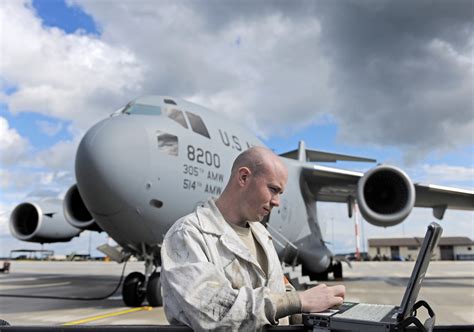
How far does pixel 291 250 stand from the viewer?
32.6 ft

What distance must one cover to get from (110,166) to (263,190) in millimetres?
4257

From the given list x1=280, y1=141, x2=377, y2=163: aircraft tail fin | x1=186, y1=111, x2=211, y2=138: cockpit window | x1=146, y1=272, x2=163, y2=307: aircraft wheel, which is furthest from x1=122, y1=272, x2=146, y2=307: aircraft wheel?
x1=280, y1=141, x2=377, y2=163: aircraft tail fin

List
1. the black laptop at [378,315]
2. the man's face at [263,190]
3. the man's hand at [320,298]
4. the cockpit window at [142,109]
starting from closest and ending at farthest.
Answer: the black laptop at [378,315] → the man's hand at [320,298] → the man's face at [263,190] → the cockpit window at [142,109]

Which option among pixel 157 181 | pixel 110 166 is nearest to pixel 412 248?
pixel 157 181

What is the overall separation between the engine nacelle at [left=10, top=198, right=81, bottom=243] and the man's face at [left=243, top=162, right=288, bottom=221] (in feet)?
38.2

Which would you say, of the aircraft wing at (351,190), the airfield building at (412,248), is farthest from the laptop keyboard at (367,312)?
the airfield building at (412,248)

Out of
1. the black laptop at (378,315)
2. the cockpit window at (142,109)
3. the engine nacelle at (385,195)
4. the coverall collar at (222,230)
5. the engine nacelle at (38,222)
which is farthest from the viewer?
the engine nacelle at (38,222)

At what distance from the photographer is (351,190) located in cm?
1224

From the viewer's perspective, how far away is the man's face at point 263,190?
1440 millimetres

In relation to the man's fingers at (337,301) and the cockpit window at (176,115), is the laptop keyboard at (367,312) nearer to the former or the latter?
the man's fingers at (337,301)

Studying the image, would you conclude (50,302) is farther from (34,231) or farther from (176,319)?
(176,319)

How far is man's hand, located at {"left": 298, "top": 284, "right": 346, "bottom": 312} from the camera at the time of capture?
1.20 meters

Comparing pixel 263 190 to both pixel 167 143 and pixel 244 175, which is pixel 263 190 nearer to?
pixel 244 175

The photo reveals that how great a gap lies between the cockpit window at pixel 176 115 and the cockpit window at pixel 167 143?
50cm
